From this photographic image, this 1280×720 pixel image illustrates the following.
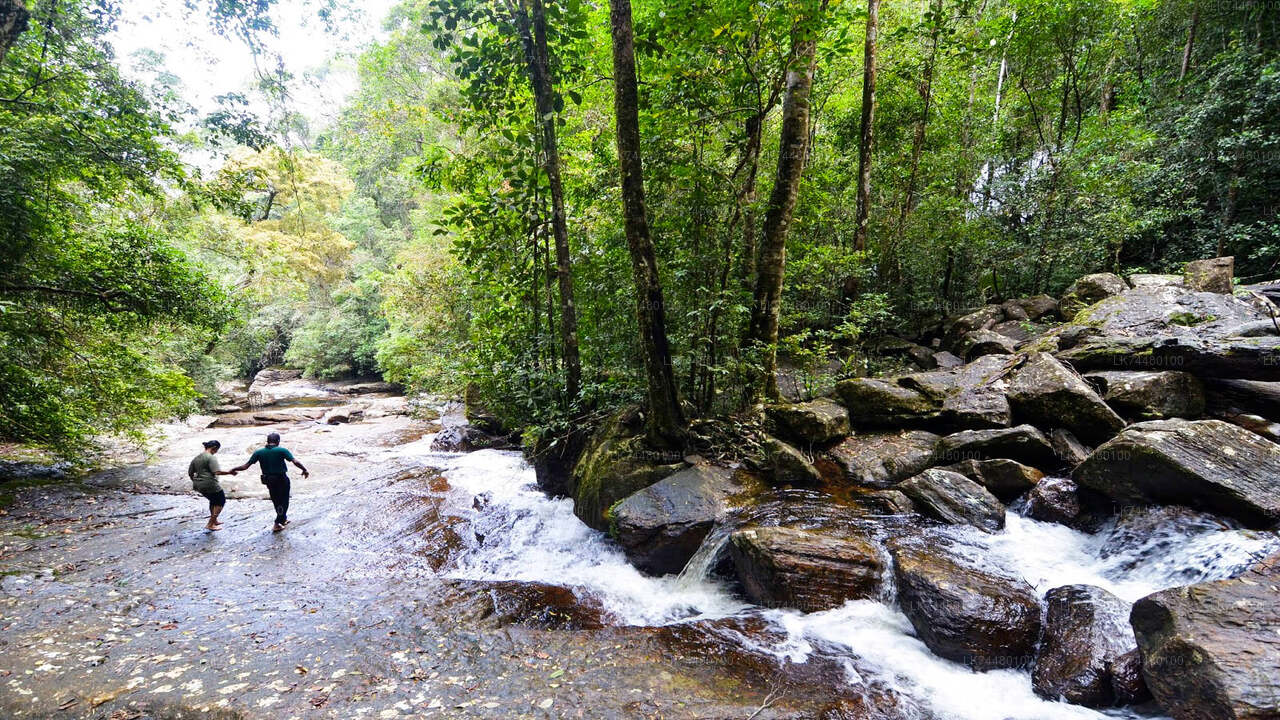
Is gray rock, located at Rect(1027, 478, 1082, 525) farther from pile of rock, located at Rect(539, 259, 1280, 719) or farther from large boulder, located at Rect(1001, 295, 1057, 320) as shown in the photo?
large boulder, located at Rect(1001, 295, 1057, 320)

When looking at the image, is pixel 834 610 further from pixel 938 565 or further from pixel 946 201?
pixel 946 201

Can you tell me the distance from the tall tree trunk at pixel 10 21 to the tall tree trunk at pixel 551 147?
786 cm

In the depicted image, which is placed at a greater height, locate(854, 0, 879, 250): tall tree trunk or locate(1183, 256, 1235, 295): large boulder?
locate(854, 0, 879, 250): tall tree trunk

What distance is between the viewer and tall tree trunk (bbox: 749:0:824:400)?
7.93m

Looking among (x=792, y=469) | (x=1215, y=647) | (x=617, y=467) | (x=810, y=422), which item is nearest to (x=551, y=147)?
(x=617, y=467)

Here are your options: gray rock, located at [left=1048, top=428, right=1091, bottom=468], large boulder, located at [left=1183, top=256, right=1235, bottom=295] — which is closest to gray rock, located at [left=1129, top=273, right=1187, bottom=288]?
large boulder, located at [left=1183, top=256, right=1235, bottom=295]

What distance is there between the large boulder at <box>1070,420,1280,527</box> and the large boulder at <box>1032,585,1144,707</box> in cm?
147

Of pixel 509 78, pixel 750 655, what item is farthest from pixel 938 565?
pixel 509 78

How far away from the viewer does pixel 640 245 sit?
6562 mm

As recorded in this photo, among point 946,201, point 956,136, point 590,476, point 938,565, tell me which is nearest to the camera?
point 938,565

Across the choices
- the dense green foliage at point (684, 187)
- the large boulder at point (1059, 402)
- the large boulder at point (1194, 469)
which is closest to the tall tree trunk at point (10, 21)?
the dense green foliage at point (684, 187)

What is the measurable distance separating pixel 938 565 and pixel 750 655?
2077 millimetres

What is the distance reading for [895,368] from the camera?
12.1 meters

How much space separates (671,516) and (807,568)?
1776mm
